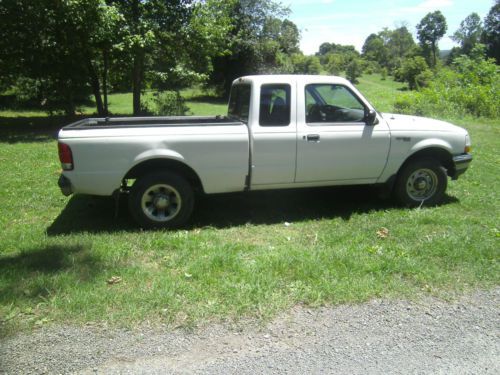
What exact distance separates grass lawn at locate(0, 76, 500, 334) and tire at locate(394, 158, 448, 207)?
20cm

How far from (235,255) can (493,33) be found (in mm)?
67842

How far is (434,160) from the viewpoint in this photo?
20.4 feet

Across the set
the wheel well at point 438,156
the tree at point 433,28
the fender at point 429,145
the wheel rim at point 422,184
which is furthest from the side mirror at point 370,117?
the tree at point 433,28

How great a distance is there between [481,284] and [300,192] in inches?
131

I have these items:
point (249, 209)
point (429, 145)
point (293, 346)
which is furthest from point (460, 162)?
point (293, 346)

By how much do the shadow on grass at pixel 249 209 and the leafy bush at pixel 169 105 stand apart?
41.2 feet

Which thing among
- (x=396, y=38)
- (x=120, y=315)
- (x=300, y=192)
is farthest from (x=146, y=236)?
(x=396, y=38)

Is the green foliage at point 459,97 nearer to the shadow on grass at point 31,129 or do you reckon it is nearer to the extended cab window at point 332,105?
the extended cab window at point 332,105

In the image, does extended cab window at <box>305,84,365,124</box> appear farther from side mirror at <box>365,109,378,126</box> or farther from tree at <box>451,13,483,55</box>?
tree at <box>451,13,483,55</box>

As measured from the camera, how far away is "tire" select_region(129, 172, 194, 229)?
525cm

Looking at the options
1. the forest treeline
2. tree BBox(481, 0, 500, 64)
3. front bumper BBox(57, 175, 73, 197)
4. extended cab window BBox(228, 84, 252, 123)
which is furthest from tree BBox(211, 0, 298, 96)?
tree BBox(481, 0, 500, 64)

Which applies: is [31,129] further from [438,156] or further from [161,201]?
[438,156]

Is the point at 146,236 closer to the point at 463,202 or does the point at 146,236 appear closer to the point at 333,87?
the point at 333,87

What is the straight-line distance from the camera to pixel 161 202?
5348mm
